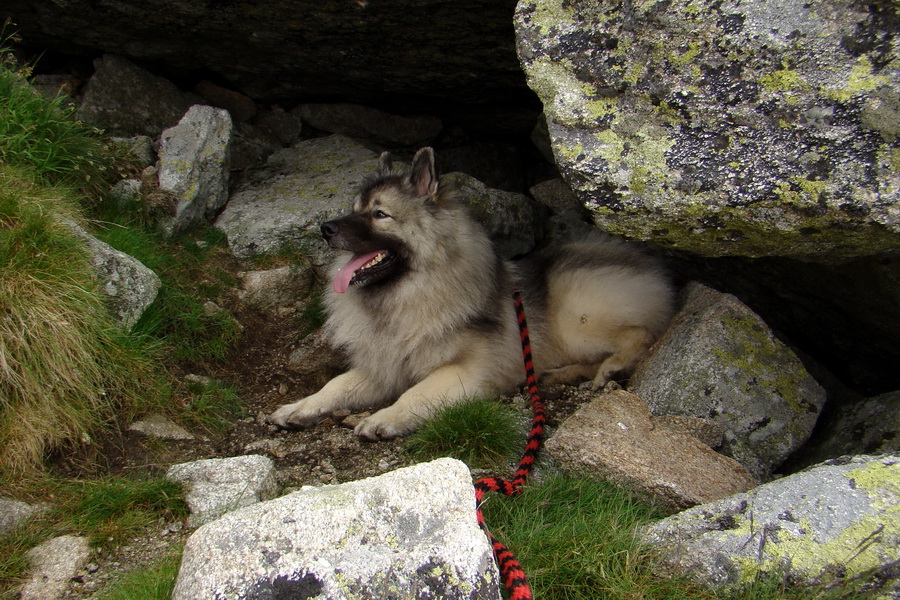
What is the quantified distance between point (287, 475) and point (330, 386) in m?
0.96

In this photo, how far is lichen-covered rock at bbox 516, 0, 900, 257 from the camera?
2586 millimetres

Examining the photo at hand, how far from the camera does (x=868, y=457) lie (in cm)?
251

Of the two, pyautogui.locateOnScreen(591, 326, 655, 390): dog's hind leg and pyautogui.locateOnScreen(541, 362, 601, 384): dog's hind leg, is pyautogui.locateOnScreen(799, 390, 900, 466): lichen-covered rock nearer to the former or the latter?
pyautogui.locateOnScreen(591, 326, 655, 390): dog's hind leg

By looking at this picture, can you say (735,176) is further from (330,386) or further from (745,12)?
(330,386)

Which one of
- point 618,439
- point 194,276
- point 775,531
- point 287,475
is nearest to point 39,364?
point 287,475

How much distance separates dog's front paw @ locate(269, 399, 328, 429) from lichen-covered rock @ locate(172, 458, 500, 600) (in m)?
1.91

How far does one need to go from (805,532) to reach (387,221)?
2923mm

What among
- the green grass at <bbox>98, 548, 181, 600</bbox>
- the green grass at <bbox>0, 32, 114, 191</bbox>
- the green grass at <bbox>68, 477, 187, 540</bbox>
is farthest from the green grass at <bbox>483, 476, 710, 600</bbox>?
the green grass at <bbox>0, 32, 114, 191</bbox>

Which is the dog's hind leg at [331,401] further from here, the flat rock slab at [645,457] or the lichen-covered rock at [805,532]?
the lichen-covered rock at [805,532]

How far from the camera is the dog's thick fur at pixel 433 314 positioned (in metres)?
4.28

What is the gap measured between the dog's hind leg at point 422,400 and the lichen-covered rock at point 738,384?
3.38 feet

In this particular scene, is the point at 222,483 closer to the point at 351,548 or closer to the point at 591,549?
the point at 351,548

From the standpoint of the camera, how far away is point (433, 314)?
4402 mm

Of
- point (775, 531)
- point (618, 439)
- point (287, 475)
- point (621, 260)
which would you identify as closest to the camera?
point (775, 531)
